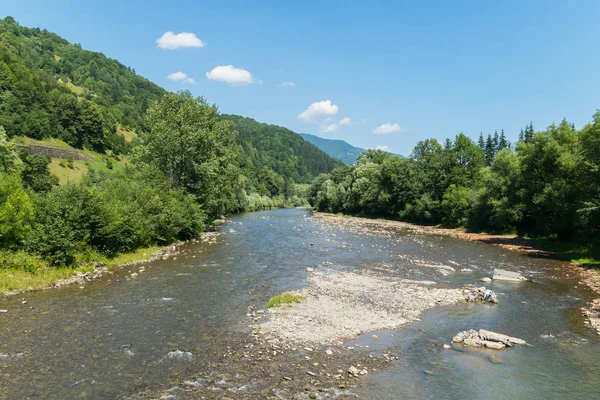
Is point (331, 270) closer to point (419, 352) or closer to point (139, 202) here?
point (419, 352)

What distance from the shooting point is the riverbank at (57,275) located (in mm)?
23062

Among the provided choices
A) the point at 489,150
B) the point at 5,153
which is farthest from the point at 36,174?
the point at 489,150

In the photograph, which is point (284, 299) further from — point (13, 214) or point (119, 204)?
point (119, 204)

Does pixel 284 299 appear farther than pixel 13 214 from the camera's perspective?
No

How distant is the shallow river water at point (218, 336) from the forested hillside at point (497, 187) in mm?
12871

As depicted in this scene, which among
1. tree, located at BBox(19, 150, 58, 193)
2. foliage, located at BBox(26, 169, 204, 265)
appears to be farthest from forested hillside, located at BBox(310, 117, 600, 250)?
tree, located at BBox(19, 150, 58, 193)

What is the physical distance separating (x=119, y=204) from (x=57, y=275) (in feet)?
33.6

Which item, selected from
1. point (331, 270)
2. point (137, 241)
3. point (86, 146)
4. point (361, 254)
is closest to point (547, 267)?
point (361, 254)

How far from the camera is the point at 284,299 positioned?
2223 centimetres

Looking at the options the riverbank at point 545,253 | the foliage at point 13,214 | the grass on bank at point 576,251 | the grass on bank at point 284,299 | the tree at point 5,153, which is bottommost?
the grass on bank at point 284,299

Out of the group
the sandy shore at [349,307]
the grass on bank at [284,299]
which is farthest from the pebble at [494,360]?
the grass on bank at [284,299]

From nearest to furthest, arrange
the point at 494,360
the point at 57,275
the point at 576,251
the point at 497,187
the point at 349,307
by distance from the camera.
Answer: the point at 494,360 → the point at 349,307 → the point at 57,275 → the point at 576,251 → the point at 497,187

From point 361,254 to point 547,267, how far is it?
16.9 m

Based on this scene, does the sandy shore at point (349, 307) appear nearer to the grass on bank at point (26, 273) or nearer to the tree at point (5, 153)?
the grass on bank at point (26, 273)
